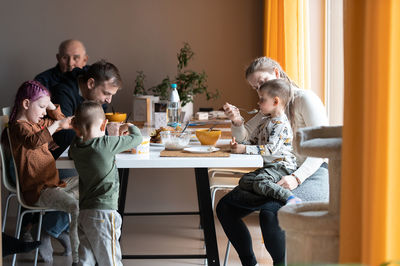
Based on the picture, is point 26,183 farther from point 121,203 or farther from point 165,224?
point 165,224

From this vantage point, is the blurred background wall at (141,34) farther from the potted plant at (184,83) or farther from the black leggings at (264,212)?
the black leggings at (264,212)

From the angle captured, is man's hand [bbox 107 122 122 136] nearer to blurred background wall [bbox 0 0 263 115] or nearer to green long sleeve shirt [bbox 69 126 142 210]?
green long sleeve shirt [bbox 69 126 142 210]

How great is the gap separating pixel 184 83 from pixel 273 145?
1.67 metres

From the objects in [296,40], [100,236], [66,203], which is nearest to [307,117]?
[296,40]

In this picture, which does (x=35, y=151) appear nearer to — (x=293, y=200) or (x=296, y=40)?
(x=293, y=200)

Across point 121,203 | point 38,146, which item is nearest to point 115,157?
point 38,146

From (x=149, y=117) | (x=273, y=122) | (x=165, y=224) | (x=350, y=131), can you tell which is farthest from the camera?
(x=165, y=224)

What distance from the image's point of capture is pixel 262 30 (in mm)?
4773

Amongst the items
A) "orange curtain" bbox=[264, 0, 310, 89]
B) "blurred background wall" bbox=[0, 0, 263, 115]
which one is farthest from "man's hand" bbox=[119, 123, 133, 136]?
"blurred background wall" bbox=[0, 0, 263, 115]

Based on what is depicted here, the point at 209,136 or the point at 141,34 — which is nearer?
the point at 209,136

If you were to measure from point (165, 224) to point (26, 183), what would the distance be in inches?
66.9

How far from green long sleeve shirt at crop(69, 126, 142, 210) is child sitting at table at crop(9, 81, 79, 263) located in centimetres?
35

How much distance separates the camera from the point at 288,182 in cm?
268

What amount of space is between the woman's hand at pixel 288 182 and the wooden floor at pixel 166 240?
0.96 m
